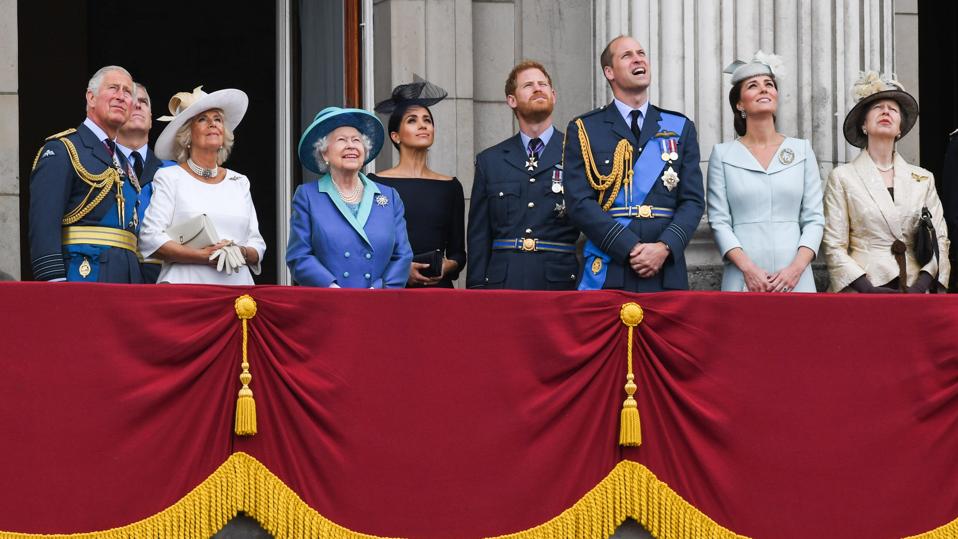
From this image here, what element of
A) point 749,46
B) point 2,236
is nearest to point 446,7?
point 749,46

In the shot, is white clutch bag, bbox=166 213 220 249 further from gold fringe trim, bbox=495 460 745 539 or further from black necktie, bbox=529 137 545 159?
gold fringe trim, bbox=495 460 745 539

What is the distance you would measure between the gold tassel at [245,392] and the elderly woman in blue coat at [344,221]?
0.81m

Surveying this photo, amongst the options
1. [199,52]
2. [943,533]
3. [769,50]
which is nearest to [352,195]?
[769,50]

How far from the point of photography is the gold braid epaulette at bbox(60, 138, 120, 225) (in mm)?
7672

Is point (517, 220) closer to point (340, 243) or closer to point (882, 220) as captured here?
point (340, 243)

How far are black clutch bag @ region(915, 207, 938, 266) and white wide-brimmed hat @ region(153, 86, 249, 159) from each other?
318 cm

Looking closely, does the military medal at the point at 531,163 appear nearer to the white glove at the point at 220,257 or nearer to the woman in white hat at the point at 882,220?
the woman in white hat at the point at 882,220

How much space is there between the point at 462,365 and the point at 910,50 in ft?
17.4

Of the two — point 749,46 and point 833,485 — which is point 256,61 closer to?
point 749,46

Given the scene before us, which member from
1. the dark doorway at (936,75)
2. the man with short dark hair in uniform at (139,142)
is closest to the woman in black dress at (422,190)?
the man with short dark hair in uniform at (139,142)

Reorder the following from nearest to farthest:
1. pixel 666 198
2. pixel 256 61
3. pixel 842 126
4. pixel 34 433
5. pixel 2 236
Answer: pixel 34 433 < pixel 666 198 < pixel 842 126 < pixel 2 236 < pixel 256 61

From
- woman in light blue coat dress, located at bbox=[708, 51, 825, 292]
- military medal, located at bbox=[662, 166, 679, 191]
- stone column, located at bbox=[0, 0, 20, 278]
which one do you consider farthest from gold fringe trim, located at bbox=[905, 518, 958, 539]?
stone column, located at bbox=[0, 0, 20, 278]

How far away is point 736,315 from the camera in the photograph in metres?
6.94

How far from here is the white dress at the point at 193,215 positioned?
7719 millimetres
